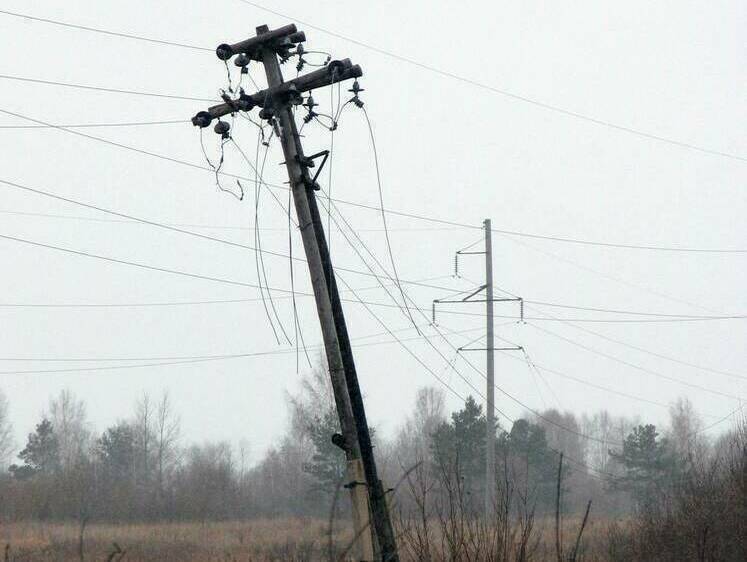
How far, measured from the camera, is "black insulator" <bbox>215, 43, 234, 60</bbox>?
505 inches

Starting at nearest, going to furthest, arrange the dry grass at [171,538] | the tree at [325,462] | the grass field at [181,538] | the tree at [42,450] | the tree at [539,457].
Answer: the grass field at [181,538] → the dry grass at [171,538] → the tree at [325,462] → the tree at [539,457] → the tree at [42,450]

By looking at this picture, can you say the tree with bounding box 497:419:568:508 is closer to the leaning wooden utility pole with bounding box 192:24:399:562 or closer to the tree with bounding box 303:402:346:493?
the tree with bounding box 303:402:346:493

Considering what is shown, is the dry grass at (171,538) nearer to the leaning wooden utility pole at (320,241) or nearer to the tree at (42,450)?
the leaning wooden utility pole at (320,241)

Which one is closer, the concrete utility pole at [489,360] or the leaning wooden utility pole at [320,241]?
the leaning wooden utility pole at [320,241]

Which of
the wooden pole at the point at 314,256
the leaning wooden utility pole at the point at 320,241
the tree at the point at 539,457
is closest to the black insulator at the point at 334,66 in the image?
the leaning wooden utility pole at the point at 320,241

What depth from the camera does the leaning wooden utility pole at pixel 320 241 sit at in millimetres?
11164

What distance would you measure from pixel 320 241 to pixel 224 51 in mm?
2907

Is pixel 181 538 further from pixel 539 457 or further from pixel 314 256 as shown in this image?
pixel 539 457

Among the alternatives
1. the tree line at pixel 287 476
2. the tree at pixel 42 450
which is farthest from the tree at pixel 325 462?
the tree at pixel 42 450

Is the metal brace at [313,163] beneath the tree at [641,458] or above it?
above

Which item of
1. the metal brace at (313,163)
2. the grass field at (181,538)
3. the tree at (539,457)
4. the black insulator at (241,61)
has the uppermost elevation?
the black insulator at (241,61)

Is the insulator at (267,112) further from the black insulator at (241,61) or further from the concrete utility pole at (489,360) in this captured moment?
the concrete utility pole at (489,360)

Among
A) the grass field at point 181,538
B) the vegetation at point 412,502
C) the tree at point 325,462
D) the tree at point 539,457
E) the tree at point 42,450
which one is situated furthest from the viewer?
the tree at point 42,450

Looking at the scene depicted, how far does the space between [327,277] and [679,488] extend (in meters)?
11.7
